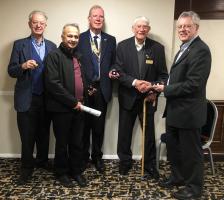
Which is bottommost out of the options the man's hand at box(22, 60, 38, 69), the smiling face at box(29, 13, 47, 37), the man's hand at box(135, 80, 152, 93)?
the man's hand at box(135, 80, 152, 93)

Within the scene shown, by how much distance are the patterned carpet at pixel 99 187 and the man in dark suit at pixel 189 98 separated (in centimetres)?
29

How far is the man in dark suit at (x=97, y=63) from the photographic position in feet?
11.8

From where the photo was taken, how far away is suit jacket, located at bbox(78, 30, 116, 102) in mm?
3609

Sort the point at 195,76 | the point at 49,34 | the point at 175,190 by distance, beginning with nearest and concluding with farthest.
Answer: the point at 195,76 → the point at 175,190 → the point at 49,34

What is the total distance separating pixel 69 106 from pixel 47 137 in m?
0.70

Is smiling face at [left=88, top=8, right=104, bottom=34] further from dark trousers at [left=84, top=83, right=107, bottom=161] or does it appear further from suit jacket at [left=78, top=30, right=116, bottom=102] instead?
dark trousers at [left=84, top=83, right=107, bottom=161]

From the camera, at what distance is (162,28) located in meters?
3.93

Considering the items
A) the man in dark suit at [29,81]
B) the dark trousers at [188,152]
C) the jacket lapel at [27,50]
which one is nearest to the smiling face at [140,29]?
the man in dark suit at [29,81]

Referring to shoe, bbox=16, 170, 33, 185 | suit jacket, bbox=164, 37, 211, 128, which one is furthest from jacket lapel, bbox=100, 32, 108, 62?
shoe, bbox=16, 170, 33, 185

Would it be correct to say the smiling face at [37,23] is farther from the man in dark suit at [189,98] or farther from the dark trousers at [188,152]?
the dark trousers at [188,152]

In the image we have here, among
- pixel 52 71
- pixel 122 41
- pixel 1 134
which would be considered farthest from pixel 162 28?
pixel 1 134

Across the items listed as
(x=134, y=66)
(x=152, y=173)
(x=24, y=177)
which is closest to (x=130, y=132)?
(x=152, y=173)

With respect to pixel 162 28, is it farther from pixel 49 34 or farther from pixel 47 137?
pixel 47 137

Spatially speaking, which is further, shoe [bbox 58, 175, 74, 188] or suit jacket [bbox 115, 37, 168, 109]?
suit jacket [bbox 115, 37, 168, 109]
